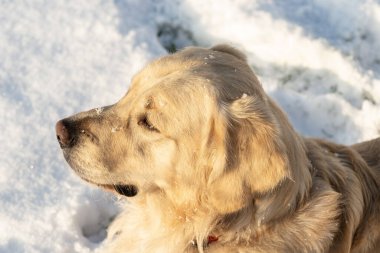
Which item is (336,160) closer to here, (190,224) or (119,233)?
(190,224)

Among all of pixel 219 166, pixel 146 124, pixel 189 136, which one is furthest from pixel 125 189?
pixel 219 166

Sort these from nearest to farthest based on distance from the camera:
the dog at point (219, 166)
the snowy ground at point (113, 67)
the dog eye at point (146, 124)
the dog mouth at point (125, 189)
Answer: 1. the dog at point (219, 166)
2. the dog eye at point (146, 124)
3. the dog mouth at point (125, 189)
4. the snowy ground at point (113, 67)

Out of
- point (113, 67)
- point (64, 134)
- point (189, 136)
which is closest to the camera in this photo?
point (189, 136)

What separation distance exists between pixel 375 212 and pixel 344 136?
211 cm

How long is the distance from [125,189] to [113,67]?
224 cm

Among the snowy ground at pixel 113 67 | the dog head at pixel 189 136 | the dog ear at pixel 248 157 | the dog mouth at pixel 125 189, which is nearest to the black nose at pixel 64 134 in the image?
the dog head at pixel 189 136

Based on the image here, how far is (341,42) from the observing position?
611 centimetres

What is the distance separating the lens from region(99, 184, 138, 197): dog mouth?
346 cm

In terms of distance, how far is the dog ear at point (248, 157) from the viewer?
9.61ft

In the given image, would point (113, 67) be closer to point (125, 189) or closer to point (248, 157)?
point (125, 189)

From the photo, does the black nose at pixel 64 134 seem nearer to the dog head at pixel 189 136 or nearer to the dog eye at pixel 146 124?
the dog head at pixel 189 136

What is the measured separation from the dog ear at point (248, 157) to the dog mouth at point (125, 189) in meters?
0.57

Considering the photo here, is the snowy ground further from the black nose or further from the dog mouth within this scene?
the black nose

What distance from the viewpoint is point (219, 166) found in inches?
120
